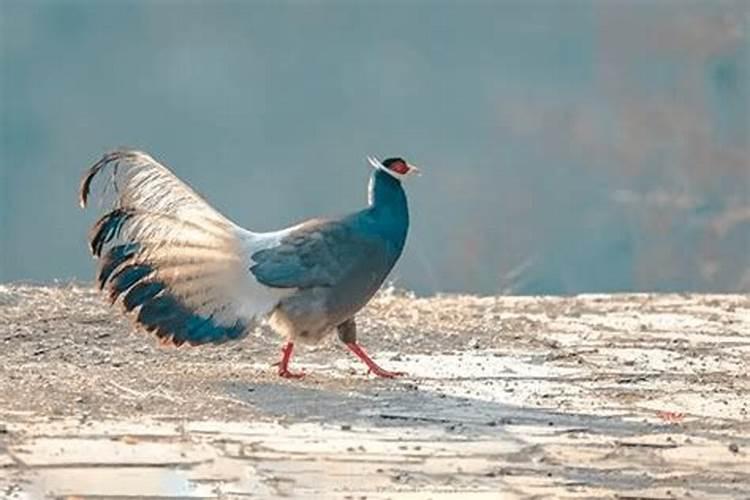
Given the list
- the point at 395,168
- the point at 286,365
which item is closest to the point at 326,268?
the point at 286,365

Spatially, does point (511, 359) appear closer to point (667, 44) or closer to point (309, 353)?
point (309, 353)

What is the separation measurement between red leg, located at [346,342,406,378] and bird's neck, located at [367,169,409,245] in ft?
1.42

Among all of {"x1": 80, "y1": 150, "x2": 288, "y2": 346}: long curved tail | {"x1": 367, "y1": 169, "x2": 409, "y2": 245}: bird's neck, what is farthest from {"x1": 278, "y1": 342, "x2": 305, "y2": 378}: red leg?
{"x1": 367, "y1": 169, "x2": 409, "y2": 245}: bird's neck

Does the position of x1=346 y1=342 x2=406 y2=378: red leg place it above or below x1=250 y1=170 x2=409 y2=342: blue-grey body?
below

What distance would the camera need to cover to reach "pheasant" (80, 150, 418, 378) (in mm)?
6750

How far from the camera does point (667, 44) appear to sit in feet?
58.0

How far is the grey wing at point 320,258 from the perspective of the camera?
6.85 m

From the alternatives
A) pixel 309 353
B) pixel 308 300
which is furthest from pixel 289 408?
pixel 309 353

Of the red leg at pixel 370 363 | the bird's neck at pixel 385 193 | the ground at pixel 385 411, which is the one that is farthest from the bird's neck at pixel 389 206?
the ground at pixel 385 411

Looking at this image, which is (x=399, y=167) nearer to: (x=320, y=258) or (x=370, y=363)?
(x=320, y=258)

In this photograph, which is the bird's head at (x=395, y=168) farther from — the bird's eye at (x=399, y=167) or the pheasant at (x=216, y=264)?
the pheasant at (x=216, y=264)

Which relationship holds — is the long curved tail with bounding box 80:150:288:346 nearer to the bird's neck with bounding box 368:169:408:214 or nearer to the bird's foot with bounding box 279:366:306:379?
the bird's foot with bounding box 279:366:306:379

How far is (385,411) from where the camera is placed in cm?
614

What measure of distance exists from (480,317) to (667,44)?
30.3 ft
